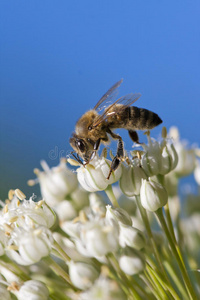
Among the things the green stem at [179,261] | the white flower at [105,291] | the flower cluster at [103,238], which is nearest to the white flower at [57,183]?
the flower cluster at [103,238]

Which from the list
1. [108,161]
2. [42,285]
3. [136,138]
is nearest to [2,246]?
[42,285]

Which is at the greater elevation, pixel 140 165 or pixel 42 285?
pixel 140 165

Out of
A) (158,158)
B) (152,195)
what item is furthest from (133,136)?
(152,195)

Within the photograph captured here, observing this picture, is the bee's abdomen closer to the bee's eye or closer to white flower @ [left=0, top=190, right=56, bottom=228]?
the bee's eye

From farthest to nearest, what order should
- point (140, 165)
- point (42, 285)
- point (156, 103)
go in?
1. point (156, 103)
2. point (140, 165)
3. point (42, 285)

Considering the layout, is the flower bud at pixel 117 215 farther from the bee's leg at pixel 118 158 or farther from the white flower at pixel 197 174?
the white flower at pixel 197 174

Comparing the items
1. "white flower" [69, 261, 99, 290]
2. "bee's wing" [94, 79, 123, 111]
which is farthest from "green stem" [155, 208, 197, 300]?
"bee's wing" [94, 79, 123, 111]

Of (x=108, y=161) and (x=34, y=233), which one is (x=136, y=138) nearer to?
(x=108, y=161)
